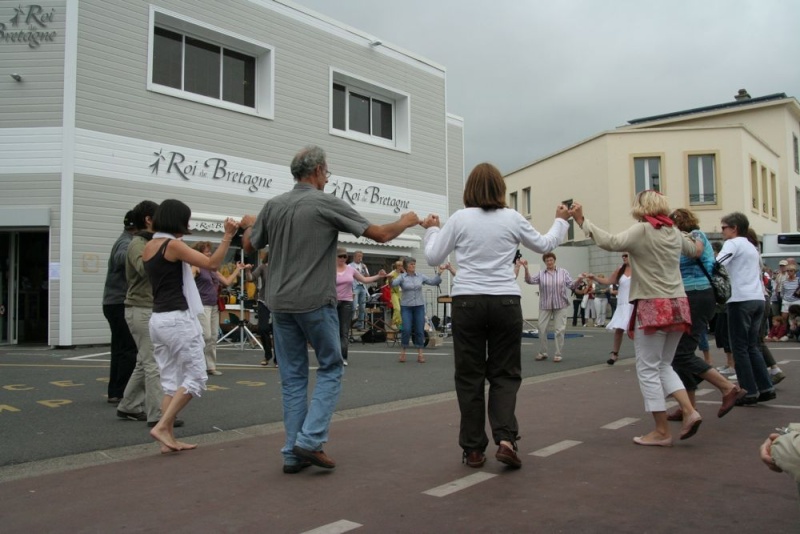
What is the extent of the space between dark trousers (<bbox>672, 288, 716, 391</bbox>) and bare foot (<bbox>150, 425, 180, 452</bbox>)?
397 cm

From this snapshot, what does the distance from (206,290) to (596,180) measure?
24.6 meters

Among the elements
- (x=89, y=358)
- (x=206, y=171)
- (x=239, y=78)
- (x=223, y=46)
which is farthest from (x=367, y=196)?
(x=89, y=358)

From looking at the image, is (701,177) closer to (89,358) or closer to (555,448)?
(89,358)

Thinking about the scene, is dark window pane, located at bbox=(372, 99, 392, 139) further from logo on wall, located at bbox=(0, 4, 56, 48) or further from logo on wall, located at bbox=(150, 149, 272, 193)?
logo on wall, located at bbox=(0, 4, 56, 48)

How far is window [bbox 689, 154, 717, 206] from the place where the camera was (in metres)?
30.0

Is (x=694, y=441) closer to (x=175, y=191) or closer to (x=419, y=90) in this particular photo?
(x=175, y=191)

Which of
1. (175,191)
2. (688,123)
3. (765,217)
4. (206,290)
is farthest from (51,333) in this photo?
(688,123)

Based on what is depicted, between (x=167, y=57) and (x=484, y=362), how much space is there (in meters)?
13.9

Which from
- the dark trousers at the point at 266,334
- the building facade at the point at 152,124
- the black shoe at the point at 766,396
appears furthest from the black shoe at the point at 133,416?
the building facade at the point at 152,124

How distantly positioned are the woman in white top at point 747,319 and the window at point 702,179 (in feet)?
82.3

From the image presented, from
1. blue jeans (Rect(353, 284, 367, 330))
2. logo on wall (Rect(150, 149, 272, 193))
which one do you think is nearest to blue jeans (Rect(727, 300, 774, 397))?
blue jeans (Rect(353, 284, 367, 330))

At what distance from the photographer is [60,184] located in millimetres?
13617

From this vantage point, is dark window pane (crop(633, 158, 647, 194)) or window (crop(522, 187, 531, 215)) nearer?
dark window pane (crop(633, 158, 647, 194))

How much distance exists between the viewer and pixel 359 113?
2017 centimetres
